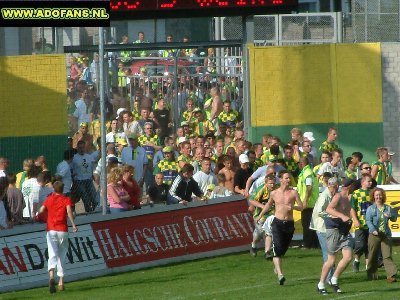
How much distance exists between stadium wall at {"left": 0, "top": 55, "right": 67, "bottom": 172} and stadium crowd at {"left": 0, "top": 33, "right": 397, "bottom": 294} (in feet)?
1.75

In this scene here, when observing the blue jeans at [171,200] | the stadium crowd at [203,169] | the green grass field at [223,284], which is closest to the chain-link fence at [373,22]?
the stadium crowd at [203,169]

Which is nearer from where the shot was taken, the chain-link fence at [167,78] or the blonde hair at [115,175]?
the blonde hair at [115,175]

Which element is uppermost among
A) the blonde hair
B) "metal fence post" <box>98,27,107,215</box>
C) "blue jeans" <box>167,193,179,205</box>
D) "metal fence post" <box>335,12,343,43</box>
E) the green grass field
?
"metal fence post" <box>335,12,343,43</box>

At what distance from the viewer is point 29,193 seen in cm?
2138

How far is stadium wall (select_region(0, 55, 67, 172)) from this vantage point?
25.8 m

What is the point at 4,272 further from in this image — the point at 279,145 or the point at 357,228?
Answer: the point at 279,145

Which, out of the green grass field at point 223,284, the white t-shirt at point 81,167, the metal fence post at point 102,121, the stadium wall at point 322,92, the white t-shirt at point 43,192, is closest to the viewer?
the green grass field at point 223,284

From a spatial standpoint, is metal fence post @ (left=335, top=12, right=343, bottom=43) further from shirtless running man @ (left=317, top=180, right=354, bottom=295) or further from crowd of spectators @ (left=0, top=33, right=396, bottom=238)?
shirtless running man @ (left=317, top=180, right=354, bottom=295)

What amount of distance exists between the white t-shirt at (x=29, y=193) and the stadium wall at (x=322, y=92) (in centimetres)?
825

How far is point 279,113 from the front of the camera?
28.9 m

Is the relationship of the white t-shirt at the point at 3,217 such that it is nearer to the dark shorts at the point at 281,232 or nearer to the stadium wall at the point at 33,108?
the dark shorts at the point at 281,232

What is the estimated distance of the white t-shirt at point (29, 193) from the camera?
69.4ft

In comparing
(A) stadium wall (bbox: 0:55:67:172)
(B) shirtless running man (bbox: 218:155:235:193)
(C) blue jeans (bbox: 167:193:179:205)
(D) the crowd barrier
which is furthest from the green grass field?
(A) stadium wall (bbox: 0:55:67:172)

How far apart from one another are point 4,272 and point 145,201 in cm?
598
